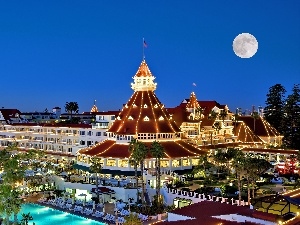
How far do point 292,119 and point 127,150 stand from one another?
38376 mm

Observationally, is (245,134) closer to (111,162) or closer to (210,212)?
(111,162)

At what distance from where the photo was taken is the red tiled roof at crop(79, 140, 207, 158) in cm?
5833

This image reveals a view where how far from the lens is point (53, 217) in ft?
149

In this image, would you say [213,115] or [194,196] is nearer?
[194,196]

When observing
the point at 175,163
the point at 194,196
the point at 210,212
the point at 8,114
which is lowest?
the point at 194,196

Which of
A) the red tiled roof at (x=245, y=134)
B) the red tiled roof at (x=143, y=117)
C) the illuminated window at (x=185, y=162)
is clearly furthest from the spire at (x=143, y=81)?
the red tiled roof at (x=245, y=134)

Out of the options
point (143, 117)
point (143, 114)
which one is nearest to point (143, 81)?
point (143, 114)

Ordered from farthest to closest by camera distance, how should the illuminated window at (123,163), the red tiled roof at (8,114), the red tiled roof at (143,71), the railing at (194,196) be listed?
the red tiled roof at (8,114) → the red tiled roof at (143,71) → the illuminated window at (123,163) → the railing at (194,196)

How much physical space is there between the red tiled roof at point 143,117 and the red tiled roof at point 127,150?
1.93 meters

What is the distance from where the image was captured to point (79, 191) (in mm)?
53906

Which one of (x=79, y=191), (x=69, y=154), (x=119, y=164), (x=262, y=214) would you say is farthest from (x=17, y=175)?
(x=69, y=154)

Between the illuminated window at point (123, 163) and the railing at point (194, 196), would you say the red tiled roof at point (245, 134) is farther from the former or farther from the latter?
the railing at point (194, 196)

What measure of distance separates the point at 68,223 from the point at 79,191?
10.8 m

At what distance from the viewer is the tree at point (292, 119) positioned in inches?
3285
